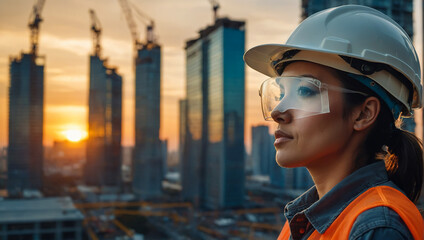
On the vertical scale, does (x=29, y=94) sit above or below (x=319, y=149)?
above

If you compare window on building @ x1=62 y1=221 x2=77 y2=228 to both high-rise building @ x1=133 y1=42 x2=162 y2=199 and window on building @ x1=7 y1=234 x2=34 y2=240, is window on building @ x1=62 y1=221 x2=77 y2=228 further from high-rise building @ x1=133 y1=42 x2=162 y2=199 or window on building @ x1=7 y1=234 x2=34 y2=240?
high-rise building @ x1=133 y1=42 x2=162 y2=199

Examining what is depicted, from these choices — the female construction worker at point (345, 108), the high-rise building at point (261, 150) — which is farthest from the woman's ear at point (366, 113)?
the high-rise building at point (261, 150)

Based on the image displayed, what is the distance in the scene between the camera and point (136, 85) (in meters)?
53.8

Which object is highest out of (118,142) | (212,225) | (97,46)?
(97,46)

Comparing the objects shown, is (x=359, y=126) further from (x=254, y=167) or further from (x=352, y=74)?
(x=254, y=167)

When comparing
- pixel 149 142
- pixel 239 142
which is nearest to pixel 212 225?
pixel 239 142

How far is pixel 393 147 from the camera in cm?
128

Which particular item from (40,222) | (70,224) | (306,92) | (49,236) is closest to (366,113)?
(306,92)

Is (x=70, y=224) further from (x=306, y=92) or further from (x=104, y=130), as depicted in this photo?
(x=104, y=130)

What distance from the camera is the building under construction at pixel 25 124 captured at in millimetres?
35594

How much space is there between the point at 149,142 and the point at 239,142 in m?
14.2

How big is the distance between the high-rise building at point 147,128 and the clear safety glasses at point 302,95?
49.6m

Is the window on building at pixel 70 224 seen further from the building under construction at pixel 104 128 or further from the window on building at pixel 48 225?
the building under construction at pixel 104 128

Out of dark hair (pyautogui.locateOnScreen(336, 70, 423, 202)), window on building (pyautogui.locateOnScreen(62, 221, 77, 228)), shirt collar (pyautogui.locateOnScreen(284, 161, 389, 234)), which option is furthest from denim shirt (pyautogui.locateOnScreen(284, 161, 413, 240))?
window on building (pyautogui.locateOnScreen(62, 221, 77, 228))
